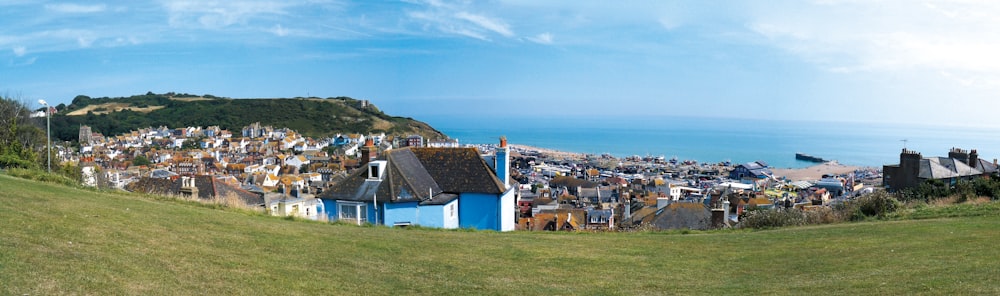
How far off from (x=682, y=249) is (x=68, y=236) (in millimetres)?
10410

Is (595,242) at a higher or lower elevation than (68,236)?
lower

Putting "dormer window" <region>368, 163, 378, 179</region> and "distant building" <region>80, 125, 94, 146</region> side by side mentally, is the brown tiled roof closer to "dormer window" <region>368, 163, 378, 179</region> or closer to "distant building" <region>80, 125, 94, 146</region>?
"dormer window" <region>368, 163, 378, 179</region>

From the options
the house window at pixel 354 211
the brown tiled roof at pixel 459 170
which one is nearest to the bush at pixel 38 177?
the house window at pixel 354 211

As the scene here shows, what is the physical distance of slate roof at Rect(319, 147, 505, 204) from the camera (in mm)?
21359

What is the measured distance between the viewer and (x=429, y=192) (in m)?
21.8

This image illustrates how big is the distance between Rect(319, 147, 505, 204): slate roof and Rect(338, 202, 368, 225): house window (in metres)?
0.20

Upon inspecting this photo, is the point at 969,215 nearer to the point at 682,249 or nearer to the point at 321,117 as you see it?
the point at 682,249

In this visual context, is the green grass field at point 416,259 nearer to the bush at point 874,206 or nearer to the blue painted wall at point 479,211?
the bush at point 874,206

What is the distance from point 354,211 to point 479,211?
4.17 metres

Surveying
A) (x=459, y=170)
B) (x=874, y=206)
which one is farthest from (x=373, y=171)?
(x=874, y=206)

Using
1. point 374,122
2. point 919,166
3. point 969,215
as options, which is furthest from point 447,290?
point 374,122

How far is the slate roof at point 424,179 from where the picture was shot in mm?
21359

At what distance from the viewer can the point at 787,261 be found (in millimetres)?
11211

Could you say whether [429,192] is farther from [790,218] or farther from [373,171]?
[790,218]
